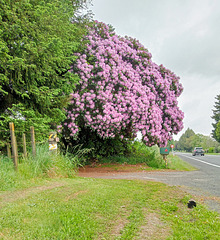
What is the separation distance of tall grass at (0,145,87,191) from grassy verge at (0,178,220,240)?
2.35 feet

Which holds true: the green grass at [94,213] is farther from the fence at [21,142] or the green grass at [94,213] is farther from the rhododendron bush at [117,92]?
the rhododendron bush at [117,92]

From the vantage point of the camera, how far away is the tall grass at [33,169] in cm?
582

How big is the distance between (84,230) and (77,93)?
744 cm

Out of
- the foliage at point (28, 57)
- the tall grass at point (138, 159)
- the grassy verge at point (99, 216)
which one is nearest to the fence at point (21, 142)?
the foliage at point (28, 57)

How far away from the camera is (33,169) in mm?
6922

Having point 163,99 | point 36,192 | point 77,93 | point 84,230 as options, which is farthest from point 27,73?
point 163,99

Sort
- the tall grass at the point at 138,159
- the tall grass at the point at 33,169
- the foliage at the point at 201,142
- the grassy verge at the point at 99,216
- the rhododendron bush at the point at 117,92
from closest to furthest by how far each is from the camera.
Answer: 1. the grassy verge at the point at 99,216
2. the tall grass at the point at 33,169
3. the rhododendron bush at the point at 117,92
4. the tall grass at the point at 138,159
5. the foliage at the point at 201,142

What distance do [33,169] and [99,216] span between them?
357cm

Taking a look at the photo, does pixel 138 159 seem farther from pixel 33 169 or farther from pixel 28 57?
pixel 28 57

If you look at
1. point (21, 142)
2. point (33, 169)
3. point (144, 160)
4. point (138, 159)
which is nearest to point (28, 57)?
point (21, 142)

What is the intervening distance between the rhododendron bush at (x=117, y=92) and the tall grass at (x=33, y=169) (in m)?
2.77

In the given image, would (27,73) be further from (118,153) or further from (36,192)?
(118,153)

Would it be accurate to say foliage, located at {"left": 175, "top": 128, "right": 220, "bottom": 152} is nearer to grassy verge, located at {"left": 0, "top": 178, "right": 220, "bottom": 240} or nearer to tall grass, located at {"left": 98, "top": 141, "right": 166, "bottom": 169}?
tall grass, located at {"left": 98, "top": 141, "right": 166, "bottom": 169}

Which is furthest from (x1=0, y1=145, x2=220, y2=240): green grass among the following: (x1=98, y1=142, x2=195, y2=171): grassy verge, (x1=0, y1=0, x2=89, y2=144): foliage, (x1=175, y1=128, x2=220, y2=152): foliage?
(x1=175, y1=128, x2=220, y2=152): foliage
